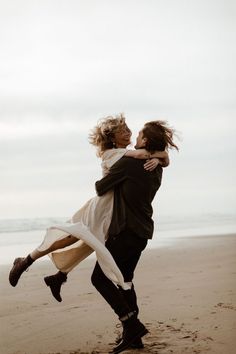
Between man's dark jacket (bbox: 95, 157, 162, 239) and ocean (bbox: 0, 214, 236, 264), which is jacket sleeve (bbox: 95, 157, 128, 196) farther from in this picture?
ocean (bbox: 0, 214, 236, 264)

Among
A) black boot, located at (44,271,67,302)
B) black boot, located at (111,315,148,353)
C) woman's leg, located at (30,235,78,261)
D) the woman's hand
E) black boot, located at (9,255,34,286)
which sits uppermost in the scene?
the woman's hand

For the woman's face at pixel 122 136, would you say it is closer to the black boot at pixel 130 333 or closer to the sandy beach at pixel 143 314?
the black boot at pixel 130 333

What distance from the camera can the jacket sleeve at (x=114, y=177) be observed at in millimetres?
4391

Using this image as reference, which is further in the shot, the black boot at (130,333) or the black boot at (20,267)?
the black boot at (20,267)

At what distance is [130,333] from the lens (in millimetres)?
4340

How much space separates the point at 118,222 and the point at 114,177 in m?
0.36

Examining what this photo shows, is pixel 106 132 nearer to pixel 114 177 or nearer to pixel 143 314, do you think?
pixel 114 177

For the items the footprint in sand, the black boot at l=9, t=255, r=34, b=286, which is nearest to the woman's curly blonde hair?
the black boot at l=9, t=255, r=34, b=286

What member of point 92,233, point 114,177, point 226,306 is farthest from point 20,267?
point 226,306

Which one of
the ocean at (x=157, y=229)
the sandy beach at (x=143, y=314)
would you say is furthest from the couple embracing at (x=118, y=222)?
the ocean at (x=157, y=229)

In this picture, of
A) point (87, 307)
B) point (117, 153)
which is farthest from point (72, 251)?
point (87, 307)

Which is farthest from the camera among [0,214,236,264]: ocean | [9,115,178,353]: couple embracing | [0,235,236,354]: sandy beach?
[0,214,236,264]: ocean

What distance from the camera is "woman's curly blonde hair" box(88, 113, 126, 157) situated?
4.54m

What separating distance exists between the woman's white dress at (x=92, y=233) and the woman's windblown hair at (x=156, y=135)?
233mm
